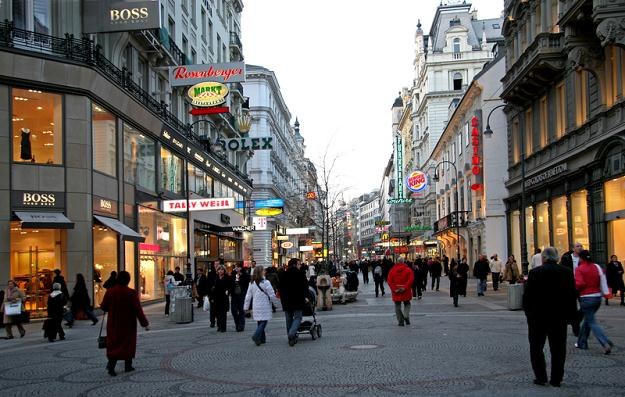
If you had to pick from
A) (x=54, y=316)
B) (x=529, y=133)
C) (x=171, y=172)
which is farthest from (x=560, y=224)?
(x=54, y=316)

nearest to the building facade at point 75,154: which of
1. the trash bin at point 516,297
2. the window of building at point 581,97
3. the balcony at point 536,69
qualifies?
the trash bin at point 516,297

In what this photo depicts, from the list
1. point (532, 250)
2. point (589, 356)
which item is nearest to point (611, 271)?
point (589, 356)

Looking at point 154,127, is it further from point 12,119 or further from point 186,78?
point 12,119

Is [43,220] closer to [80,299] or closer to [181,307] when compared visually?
[80,299]

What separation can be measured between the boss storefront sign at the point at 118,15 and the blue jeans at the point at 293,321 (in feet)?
47.6

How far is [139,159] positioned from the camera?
99.3ft

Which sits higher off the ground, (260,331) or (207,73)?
(207,73)

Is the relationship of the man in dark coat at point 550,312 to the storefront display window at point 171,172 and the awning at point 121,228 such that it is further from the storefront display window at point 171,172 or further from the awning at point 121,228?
the storefront display window at point 171,172

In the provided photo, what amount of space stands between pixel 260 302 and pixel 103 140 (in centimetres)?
1350

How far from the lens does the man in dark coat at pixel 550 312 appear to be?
29.2ft

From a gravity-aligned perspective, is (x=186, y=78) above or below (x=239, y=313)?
above

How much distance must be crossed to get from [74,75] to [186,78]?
961cm

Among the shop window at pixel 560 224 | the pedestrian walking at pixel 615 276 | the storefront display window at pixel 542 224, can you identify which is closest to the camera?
the pedestrian walking at pixel 615 276

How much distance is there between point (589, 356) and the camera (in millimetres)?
11445
